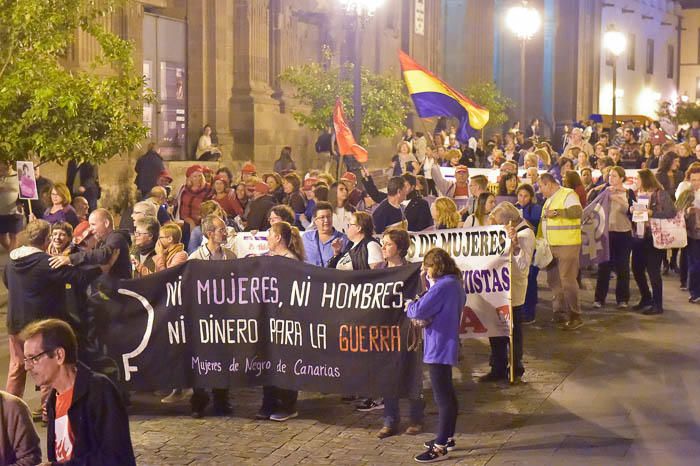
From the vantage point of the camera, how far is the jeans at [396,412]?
30.5 feet

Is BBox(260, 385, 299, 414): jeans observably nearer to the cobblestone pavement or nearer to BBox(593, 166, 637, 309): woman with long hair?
the cobblestone pavement

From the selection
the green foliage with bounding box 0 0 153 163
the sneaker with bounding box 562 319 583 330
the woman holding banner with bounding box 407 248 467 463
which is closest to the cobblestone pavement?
the woman holding banner with bounding box 407 248 467 463

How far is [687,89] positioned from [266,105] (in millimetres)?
57111

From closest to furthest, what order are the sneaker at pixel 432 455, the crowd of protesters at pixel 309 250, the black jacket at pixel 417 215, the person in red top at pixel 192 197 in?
the crowd of protesters at pixel 309 250
the sneaker at pixel 432 455
the black jacket at pixel 417 215
the person in red top at pixel 192 197

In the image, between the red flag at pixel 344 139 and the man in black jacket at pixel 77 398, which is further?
the red flag at pixel 344 139

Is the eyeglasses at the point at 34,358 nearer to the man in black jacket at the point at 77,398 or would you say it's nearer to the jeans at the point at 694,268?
the man in black jacket at the point at 77,398

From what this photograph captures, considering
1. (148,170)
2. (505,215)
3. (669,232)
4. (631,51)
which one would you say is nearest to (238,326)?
(505,215)

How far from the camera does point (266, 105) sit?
1129 inches

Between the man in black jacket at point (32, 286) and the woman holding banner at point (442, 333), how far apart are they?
2.66 metres

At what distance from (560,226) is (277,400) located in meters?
5.15

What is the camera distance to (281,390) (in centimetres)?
984

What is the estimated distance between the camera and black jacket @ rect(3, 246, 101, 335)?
9203 mm

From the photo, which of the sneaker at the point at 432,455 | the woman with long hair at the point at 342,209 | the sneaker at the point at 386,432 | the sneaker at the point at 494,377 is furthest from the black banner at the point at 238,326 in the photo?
the woman with long hair at the point at 342,209

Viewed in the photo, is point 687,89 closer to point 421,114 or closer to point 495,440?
→ point 421,114
